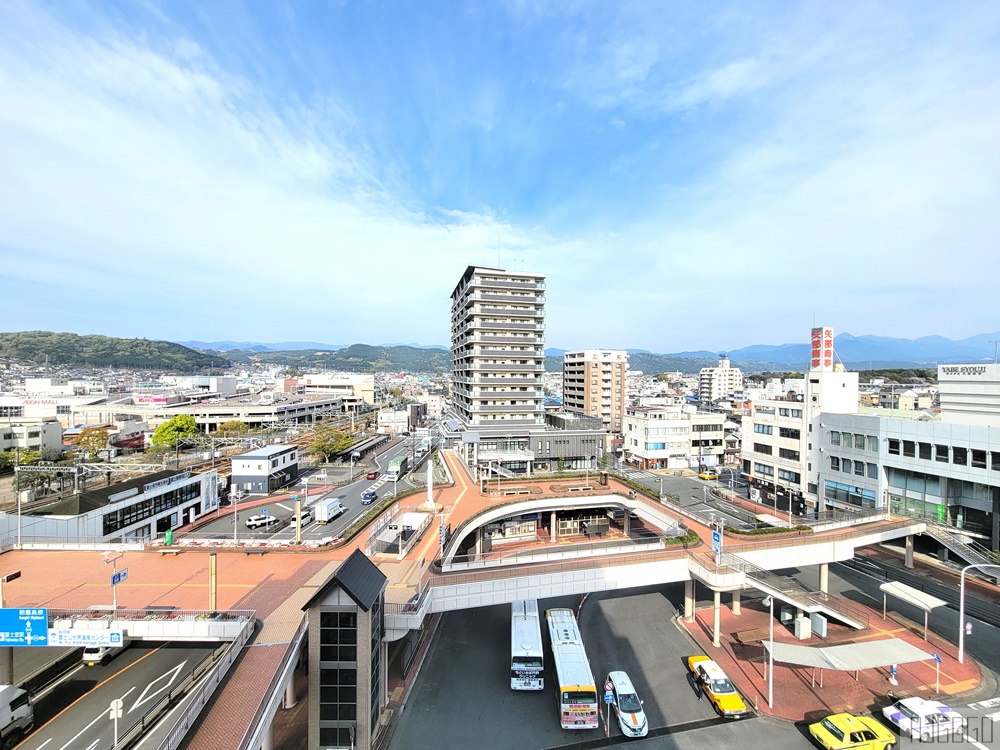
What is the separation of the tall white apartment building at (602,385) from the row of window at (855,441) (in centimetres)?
4442

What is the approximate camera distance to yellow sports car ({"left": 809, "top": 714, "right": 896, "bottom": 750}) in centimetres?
1526

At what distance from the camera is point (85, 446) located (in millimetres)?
57938

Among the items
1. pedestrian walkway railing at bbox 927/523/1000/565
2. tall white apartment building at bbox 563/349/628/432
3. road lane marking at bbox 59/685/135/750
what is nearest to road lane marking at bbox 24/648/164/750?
road lane marking at bbox 59/685/135/750

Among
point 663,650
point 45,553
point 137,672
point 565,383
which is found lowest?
point 663,650

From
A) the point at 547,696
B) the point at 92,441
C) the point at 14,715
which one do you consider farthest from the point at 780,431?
Answer: the point at 92,441

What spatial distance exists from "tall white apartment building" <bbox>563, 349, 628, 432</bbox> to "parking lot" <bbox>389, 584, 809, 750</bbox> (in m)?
58.9

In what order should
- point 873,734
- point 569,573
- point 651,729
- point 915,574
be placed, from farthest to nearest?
point 915,574, point 569,573, point 651,729, point 873,734

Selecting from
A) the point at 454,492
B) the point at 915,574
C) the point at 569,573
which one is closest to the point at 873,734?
the point at 569,573

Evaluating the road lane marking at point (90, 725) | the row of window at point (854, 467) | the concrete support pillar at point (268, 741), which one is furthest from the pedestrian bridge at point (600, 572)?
the row of window at point (854, 467)

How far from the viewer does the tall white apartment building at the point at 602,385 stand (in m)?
83.5

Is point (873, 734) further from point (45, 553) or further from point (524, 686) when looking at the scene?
point (45, 553)

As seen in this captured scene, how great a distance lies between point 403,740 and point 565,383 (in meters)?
79.1

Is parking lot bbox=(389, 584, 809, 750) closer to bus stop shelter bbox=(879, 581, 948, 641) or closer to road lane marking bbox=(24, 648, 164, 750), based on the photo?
bus stop shelter bbox=(879, 581, 948, 641)

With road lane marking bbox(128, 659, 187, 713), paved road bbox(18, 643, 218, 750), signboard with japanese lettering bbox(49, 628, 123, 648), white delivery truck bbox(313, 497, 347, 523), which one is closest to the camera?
paved road bbox(18, 643, 218, 750)
